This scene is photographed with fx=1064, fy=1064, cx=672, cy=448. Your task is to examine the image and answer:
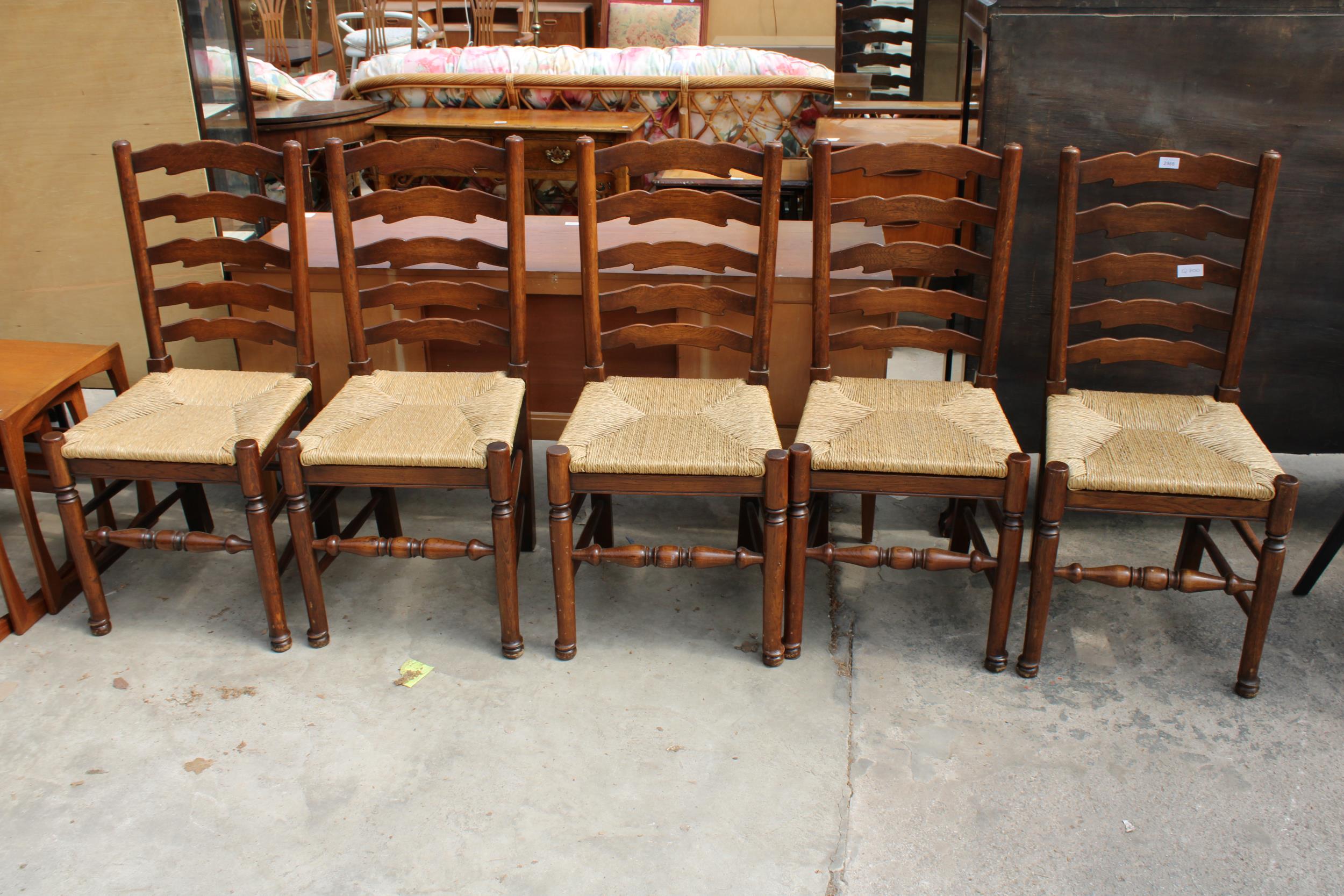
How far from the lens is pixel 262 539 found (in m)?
2.30

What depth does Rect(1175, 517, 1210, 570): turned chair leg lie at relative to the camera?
2.50 metres

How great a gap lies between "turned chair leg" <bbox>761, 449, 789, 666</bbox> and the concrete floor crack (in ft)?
0.47

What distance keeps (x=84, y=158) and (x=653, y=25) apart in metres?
6.46

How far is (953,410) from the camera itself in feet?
7.77

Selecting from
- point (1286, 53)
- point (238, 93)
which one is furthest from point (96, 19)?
point (1286, 53)

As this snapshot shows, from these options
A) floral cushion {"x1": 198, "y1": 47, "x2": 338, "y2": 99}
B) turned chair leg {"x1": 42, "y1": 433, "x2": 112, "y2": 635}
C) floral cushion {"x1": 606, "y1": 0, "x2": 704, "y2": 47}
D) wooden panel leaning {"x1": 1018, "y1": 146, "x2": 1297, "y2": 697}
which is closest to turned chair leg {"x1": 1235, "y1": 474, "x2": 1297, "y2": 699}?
wooden panel leaning {"x1": 1018, "y1": 146, "x2": 1297, "y2": 697}

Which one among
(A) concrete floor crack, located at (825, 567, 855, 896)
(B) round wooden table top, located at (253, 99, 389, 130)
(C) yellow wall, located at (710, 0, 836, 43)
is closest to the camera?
(A) concrete floor crack, located at (825, 567, 855, 896)

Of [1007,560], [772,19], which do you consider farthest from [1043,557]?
[772,19]

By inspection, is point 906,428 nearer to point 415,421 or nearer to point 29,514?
point 415,421

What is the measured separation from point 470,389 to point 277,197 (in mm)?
2531

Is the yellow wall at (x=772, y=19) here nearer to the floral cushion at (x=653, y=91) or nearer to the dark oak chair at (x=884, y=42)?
the dark oak chair at (x=884, y=42)

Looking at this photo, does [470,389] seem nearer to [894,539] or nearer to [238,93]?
[894,539]

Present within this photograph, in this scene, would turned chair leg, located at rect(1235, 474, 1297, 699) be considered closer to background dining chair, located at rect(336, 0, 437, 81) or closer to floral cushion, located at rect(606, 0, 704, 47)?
background dining chair, located at rect(336, 0, 437, 81)

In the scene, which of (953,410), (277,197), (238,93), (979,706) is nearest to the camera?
(979,706)
